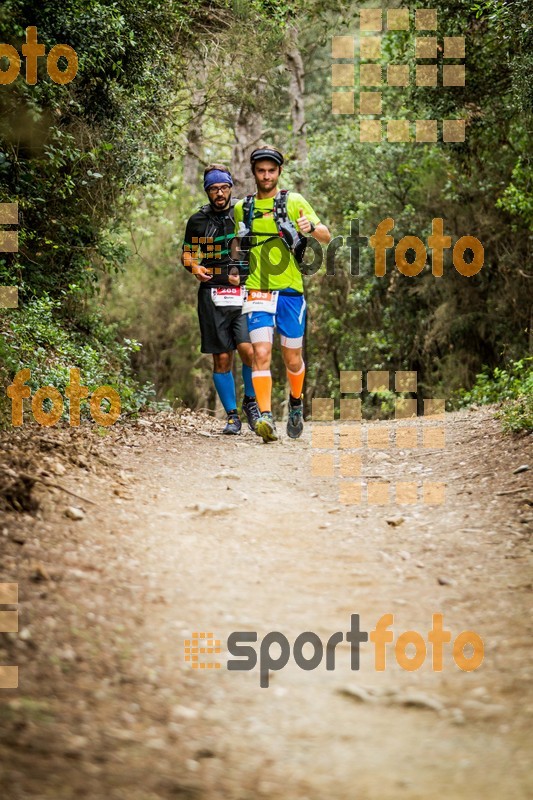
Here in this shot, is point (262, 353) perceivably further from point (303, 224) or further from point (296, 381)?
point (303, 224)

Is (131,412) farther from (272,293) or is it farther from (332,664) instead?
(332,664)

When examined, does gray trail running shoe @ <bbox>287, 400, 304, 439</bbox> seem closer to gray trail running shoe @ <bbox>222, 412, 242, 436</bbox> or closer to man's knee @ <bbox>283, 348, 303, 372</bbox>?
man's knee @ <bbox>283, 348, 303, 372</bbox>

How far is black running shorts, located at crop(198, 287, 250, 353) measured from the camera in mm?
9586

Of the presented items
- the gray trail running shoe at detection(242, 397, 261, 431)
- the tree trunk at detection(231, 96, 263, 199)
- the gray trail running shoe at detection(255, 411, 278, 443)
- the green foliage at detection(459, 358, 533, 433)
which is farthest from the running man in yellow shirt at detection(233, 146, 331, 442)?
the tree trunk at detection(231, 96, 263, 199)

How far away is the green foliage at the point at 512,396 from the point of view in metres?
8.76

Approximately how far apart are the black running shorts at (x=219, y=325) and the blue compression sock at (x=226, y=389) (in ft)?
1.13

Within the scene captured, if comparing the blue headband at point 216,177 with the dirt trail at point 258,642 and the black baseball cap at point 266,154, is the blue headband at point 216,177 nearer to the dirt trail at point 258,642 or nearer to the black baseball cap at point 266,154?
the black baseball cap at point 266,154

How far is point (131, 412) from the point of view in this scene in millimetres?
10195

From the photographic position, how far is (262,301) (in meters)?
8.97

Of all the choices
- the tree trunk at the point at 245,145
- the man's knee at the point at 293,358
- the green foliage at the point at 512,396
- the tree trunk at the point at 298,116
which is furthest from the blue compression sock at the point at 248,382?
the tree trunk at the point at 298,116

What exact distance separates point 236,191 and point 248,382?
9.62 meters

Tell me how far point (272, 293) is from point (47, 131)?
3.57m

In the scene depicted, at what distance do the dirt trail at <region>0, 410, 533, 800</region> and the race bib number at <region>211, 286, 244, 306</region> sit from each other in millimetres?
2910

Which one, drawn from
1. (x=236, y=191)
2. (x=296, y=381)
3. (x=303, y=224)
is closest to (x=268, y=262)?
(x=303, y=224)
